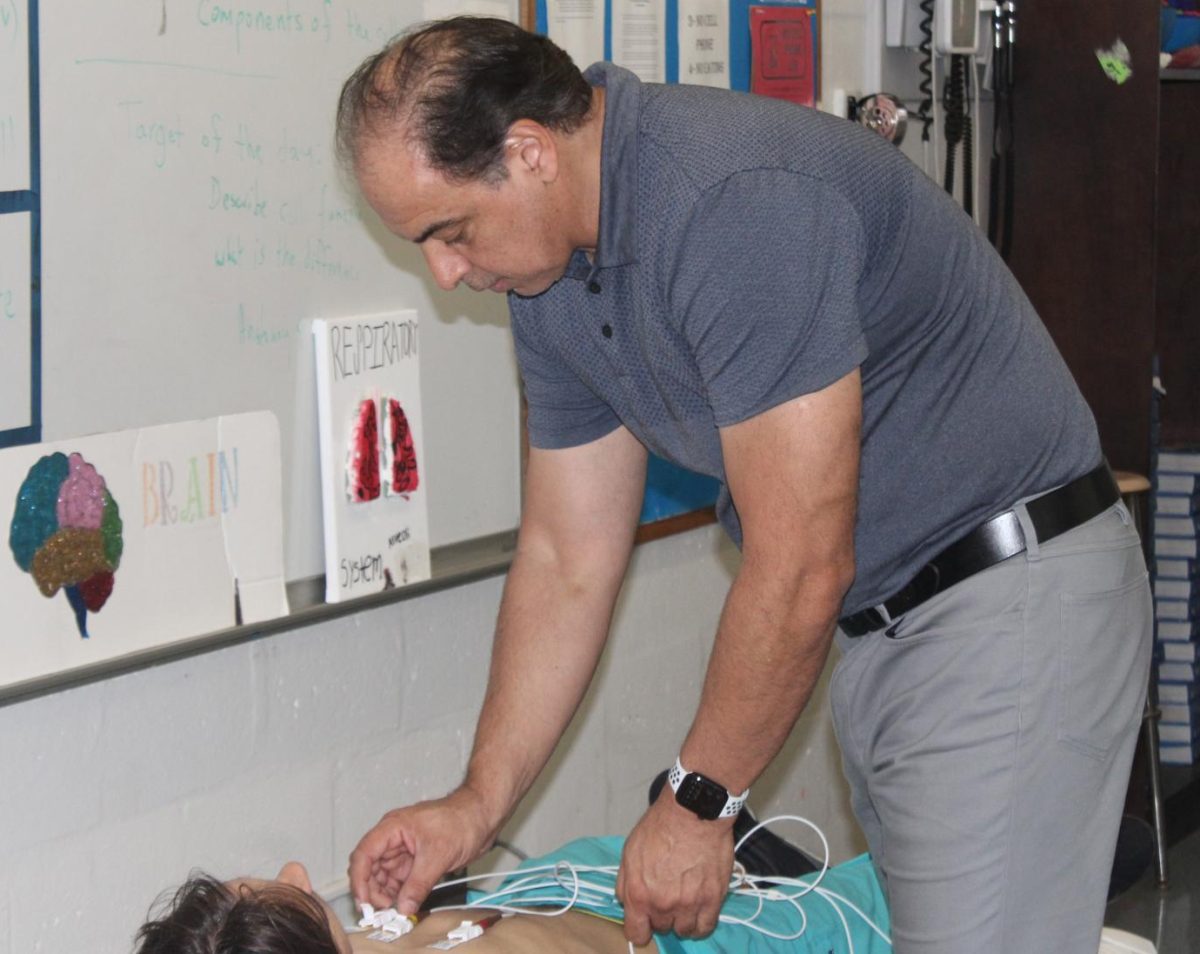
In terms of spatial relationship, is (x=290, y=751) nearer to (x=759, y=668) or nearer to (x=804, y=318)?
(x=759, y=668)

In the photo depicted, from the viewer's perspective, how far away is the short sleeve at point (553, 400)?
5.69ft

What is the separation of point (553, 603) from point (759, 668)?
429mm

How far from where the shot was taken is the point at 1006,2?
3174 mm

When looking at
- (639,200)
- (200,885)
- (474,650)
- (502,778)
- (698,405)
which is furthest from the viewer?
(474,650)

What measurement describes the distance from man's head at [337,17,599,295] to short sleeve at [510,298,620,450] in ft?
0.80

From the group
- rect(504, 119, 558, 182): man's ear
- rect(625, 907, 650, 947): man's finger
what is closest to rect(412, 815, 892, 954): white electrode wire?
rect(625, 907, 650, 947): man's finger

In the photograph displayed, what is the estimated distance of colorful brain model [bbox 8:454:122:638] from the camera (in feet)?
5.36

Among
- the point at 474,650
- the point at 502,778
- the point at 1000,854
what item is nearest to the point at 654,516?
the point at 474,650

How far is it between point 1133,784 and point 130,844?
221 cm

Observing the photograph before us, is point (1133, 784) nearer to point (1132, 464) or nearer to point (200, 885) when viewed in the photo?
point (1132, 464)

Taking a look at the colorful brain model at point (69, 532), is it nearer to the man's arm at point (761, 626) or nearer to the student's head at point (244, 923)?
the student's head at point (244, 923)

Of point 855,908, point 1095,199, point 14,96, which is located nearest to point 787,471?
point 855,908

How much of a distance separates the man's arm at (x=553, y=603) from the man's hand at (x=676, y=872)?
0.89 ft

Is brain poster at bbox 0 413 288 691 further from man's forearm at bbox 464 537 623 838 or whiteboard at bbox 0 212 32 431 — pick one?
man's forearm at bbox 464 537 623 838
